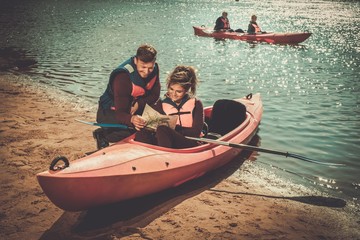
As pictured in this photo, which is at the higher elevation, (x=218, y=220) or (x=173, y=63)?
(x=173, y=63)

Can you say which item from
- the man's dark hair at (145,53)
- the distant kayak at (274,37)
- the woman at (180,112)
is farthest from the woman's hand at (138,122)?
the distant kayak at (274,37)

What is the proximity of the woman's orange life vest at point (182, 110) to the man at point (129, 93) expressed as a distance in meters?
0.41

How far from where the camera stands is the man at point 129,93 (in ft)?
13.2

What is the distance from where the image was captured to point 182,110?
4.28 m

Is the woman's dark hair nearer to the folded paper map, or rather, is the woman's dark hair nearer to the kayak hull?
the folded paper map

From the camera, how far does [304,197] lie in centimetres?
448

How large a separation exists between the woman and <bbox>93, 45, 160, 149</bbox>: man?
268 mm

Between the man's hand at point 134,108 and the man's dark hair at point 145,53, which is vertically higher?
the man's dark hair at point 145,53

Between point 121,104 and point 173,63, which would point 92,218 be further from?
point 173,63

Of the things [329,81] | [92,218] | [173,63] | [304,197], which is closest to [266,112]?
[304,197]

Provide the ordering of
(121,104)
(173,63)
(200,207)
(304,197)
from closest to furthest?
(200,207) < (121,104) < (304,197) < (173,63)

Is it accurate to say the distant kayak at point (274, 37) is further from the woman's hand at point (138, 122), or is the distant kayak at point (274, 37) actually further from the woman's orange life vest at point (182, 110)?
the woman's hand at point (138, 122)

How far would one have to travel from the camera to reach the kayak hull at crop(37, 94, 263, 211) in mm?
3121

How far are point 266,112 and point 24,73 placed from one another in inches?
336
